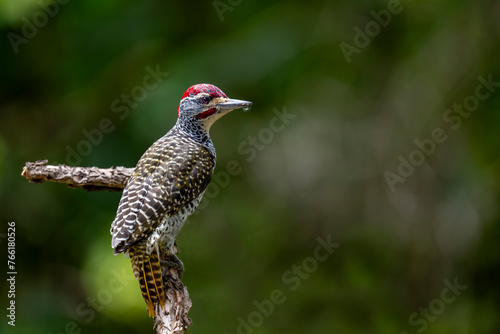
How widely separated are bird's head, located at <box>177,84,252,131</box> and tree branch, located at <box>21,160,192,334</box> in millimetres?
618

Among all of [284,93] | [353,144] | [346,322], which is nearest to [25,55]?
[284,93]

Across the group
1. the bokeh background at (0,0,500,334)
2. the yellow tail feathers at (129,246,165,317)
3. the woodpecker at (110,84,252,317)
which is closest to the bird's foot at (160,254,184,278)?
the woodpecker at (110,84,252,317)

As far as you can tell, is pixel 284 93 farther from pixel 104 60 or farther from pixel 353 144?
pixel 104 60

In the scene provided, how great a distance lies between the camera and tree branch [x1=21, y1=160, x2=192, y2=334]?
382 centimetres

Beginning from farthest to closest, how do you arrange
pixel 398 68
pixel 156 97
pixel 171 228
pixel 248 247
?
pixel 398 68 → pixel 248 247 → pixel 156 97 → pixel 171 228

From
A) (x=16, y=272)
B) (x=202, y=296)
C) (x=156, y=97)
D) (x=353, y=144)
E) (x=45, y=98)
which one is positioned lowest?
(x=202, y=296)

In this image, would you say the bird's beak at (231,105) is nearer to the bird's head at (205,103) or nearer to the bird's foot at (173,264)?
the bird's head at (205,103)

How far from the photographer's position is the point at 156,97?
6.55m

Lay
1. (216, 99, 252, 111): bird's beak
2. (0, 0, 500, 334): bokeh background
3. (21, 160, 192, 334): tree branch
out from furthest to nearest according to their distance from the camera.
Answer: (0, 0, 500, 334): bokeh background
(216, 99, 252, 111): bird's beak
(21, 160, 192, 334): tree branch

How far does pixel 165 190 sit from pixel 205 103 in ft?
2.39

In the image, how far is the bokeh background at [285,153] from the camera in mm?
6930

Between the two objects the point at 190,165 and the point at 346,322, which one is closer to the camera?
the point at 190,165

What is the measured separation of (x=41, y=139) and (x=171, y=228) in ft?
11.6

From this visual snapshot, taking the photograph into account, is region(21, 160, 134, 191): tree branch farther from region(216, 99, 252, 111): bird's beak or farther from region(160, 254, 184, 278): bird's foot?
region(216, 99, 252, 111): bird's beak
